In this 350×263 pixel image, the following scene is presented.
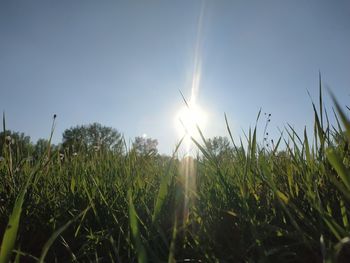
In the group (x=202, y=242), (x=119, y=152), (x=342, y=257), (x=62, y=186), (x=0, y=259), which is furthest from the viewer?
(x=119, y=152)

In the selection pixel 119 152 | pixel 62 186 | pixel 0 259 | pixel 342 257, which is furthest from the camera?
pixel 119 152

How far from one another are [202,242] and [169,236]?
0.75 ft

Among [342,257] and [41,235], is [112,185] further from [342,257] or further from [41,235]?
[342,257]

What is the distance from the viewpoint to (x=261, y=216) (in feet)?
4.97

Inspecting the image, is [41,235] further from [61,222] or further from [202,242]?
[202,242]

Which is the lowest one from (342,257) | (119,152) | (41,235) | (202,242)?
(342,257)

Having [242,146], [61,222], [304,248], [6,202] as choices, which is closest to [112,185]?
[61,222]

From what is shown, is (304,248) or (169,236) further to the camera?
(169,236)

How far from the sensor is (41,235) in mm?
1837

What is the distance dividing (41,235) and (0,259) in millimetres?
1089

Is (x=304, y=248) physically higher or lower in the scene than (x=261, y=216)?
lower

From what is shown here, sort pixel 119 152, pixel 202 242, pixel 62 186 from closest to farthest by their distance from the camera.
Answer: pixel 202 242 < pixel 62 186 < pixel 119 152

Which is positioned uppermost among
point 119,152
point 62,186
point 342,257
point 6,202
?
point 119,152

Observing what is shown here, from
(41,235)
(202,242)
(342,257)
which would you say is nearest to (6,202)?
(41,235)
